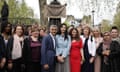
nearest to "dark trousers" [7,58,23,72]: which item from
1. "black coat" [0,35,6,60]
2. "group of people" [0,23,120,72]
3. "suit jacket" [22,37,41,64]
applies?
"group of people" [0,23,120,72]

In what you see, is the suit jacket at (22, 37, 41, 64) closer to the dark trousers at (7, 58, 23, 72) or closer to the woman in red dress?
the dark trousers at (7, 58, 23, 72)

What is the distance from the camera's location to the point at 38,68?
38.0 ft

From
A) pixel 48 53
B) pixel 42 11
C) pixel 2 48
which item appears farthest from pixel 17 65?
pixel 42 11

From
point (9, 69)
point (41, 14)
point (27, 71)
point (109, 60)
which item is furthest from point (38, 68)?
point (41, 14)

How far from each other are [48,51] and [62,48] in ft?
1.63

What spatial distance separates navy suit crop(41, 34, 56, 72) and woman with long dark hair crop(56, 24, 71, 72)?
0.74ft

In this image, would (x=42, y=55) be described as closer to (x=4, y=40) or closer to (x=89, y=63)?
(x=4, y=40)

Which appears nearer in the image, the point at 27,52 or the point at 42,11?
the point at 27,52

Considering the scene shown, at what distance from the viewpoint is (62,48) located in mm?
11688

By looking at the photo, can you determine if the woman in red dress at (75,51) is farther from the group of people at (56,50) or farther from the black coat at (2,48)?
the black coat at (2,48)

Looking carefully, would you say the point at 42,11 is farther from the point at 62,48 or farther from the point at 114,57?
the point at 114,57

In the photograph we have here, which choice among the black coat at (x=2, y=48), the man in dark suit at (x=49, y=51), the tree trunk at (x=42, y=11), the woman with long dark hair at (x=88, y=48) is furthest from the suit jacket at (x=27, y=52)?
the tree trunk at (x=42, y=11)

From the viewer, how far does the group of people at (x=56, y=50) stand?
427 inches

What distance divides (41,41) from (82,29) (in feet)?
6.45
